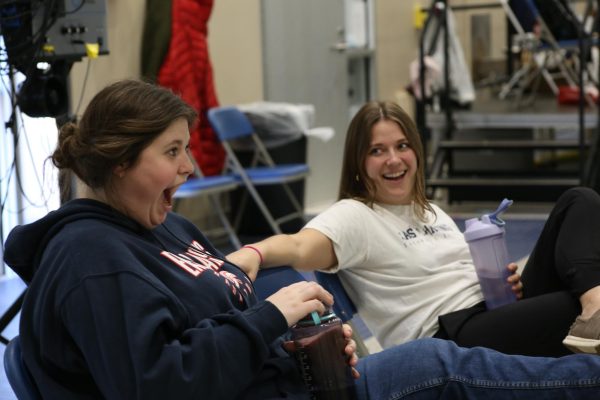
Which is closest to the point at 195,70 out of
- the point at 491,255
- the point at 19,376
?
the point at 491,255

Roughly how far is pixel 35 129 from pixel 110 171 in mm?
3756

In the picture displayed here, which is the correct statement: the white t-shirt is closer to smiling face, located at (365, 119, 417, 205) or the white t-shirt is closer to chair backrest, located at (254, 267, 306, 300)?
smiling face, located at (365, 119, 417, 205)

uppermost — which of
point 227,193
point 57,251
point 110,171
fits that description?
point 110,171

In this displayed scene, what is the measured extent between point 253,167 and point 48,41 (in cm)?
265

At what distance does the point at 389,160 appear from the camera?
8.56 ft

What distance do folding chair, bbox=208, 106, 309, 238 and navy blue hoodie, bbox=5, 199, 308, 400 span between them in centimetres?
412

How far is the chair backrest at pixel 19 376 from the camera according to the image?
160 cm

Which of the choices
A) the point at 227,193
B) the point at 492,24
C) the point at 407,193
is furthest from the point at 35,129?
the point at 492,24

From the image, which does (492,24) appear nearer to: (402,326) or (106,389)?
(402,326)

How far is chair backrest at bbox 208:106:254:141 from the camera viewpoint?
5.89 metres

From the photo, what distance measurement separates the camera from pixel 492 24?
37.3ft

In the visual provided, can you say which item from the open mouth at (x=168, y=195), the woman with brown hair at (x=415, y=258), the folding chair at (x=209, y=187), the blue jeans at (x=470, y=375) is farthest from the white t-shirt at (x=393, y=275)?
the folding chair at (x=209, y=187)

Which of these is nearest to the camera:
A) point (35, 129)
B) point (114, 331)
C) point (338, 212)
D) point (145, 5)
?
point (114, 331)

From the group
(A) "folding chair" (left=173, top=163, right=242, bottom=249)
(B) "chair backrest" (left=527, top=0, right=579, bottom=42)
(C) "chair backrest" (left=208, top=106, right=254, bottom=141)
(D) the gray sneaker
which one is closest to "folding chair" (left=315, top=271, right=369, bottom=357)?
(D) the gray sneaker
